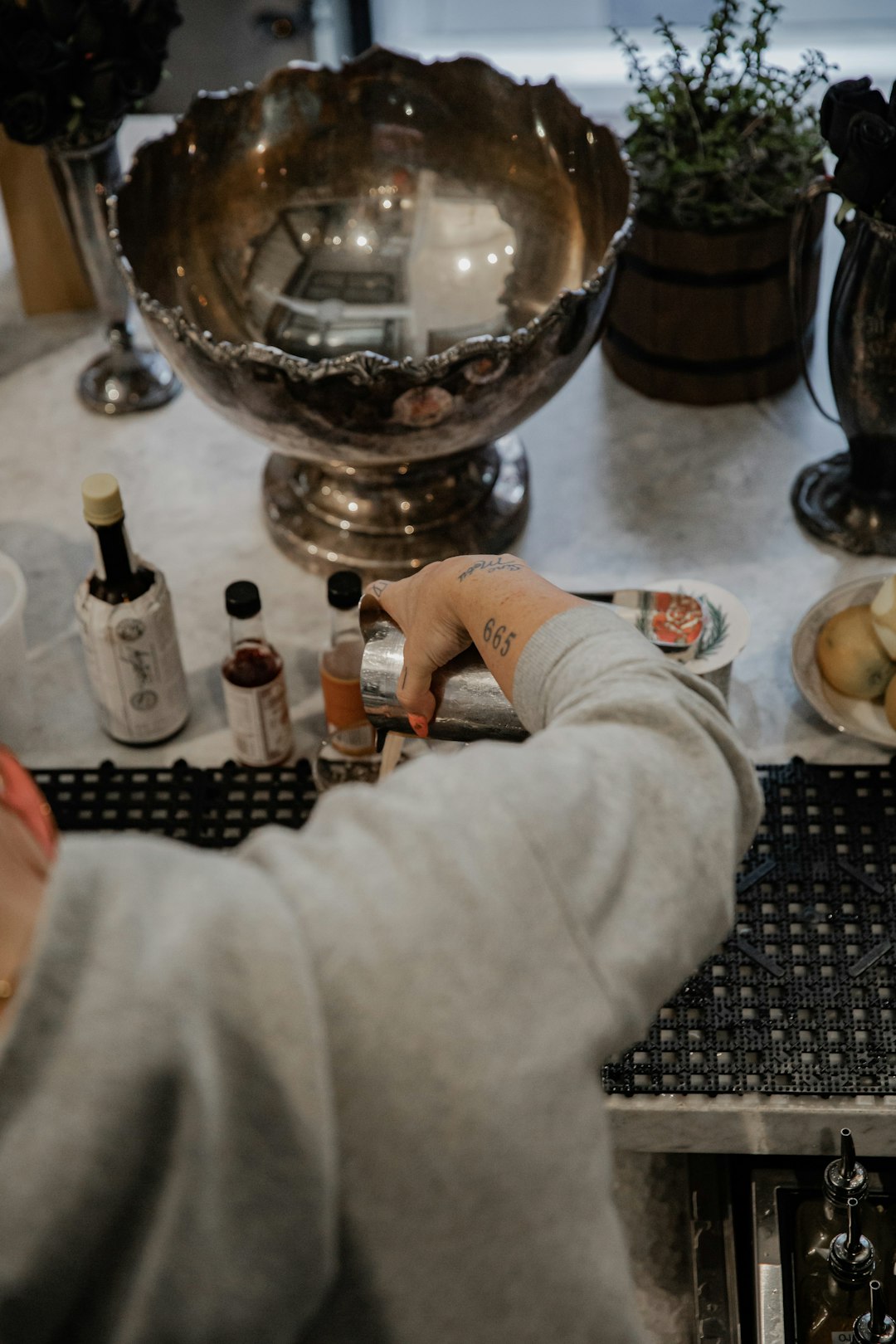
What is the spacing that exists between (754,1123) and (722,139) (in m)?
0.92

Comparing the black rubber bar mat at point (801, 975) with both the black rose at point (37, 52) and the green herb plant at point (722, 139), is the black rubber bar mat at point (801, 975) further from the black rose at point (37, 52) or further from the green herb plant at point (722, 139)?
the black rose at point (37, 52)

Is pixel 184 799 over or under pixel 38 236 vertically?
under

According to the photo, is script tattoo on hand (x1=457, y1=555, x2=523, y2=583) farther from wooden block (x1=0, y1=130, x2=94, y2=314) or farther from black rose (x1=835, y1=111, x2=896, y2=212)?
wooden block (x1=0, y1=130, x2=94, y2=314)

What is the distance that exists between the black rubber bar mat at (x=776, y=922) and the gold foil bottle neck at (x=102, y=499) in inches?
8.6

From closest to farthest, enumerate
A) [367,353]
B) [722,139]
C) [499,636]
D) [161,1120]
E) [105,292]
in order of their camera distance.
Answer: [161,1120] < [499,636] < [367,353] < [722,139] < [105,292]

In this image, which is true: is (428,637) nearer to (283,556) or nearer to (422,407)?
(422,407)

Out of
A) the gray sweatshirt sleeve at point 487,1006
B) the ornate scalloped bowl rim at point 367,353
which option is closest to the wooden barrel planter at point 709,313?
the ornate scalloped bowl rim at point 367,353

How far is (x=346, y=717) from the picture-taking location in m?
1.09

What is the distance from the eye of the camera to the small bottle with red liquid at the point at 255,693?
1.06 m

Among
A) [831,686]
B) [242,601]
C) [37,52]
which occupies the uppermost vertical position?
[37,52]

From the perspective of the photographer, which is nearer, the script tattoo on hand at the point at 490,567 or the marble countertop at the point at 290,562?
the script tattoo on hand at the point at 490,567

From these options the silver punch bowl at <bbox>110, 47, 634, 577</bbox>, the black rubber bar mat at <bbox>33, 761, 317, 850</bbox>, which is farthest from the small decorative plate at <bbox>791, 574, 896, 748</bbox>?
→ the black rubber bar mat at <bbox>33, 761, 317, 850</bbox>

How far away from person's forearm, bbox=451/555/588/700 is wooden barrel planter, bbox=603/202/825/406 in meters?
0.58

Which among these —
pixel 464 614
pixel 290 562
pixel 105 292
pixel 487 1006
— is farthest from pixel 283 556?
pixel 487 1006
